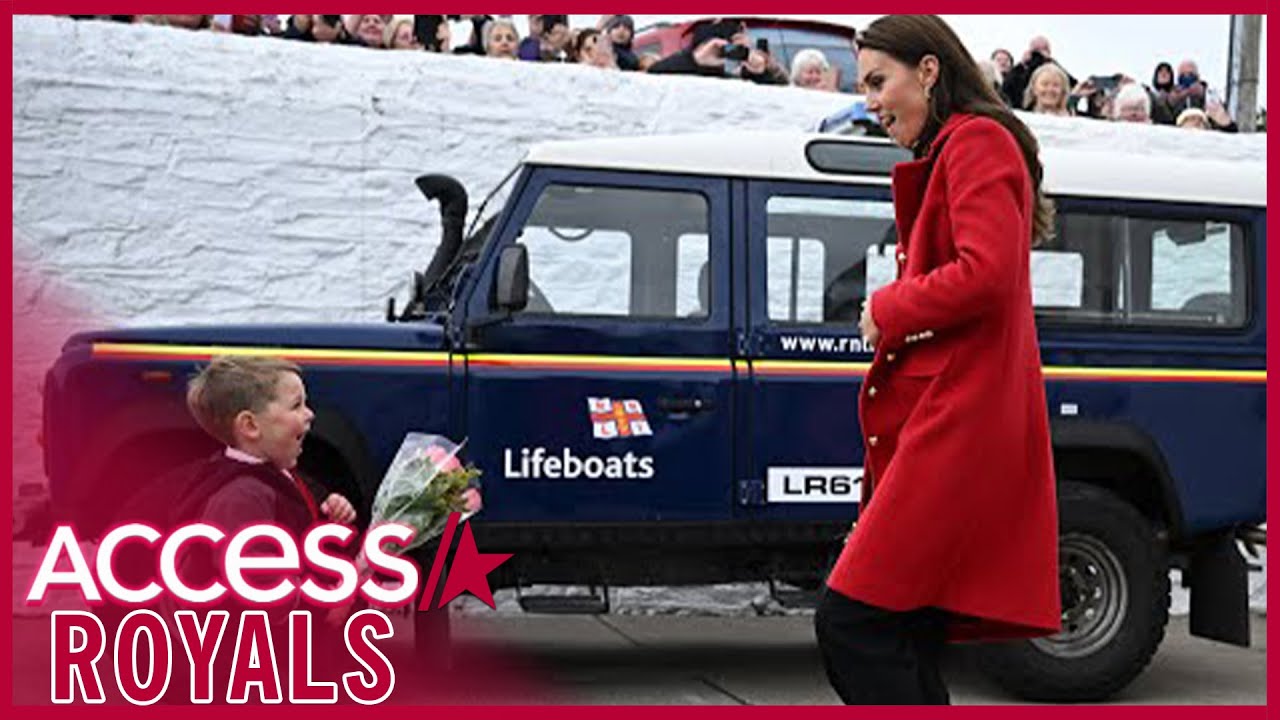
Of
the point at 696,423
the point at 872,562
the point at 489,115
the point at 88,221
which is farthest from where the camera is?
the point at 489,115

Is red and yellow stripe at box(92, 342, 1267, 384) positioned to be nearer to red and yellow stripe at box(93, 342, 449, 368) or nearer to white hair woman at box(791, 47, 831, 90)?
red and yellow stripe at box(93, 342, 449, 368)

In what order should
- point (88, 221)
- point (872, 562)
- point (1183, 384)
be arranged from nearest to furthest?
Answer: point (872, 562), point (1183, 384), point (88, 221)

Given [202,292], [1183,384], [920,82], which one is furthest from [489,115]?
[920,82]

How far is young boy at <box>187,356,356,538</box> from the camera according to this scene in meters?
3.68

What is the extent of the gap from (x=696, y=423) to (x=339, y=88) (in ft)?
11.7

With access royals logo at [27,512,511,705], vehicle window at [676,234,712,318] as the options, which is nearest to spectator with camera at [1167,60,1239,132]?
vehicle window at [676,234,712,318]

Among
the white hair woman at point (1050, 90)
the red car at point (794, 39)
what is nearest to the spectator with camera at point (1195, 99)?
the white hair woman at point (1050, 90)

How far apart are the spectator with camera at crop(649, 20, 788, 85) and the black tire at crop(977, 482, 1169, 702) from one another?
14.6ft

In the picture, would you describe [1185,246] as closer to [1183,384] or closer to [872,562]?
[1183,384]

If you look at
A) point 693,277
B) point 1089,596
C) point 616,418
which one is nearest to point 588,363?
point 616,418

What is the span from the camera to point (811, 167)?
23.1 feet

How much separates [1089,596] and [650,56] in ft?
17.3

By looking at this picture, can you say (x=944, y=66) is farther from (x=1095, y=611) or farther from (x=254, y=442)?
(x=1095, y=611)

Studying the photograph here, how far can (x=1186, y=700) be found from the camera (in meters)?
7.21
